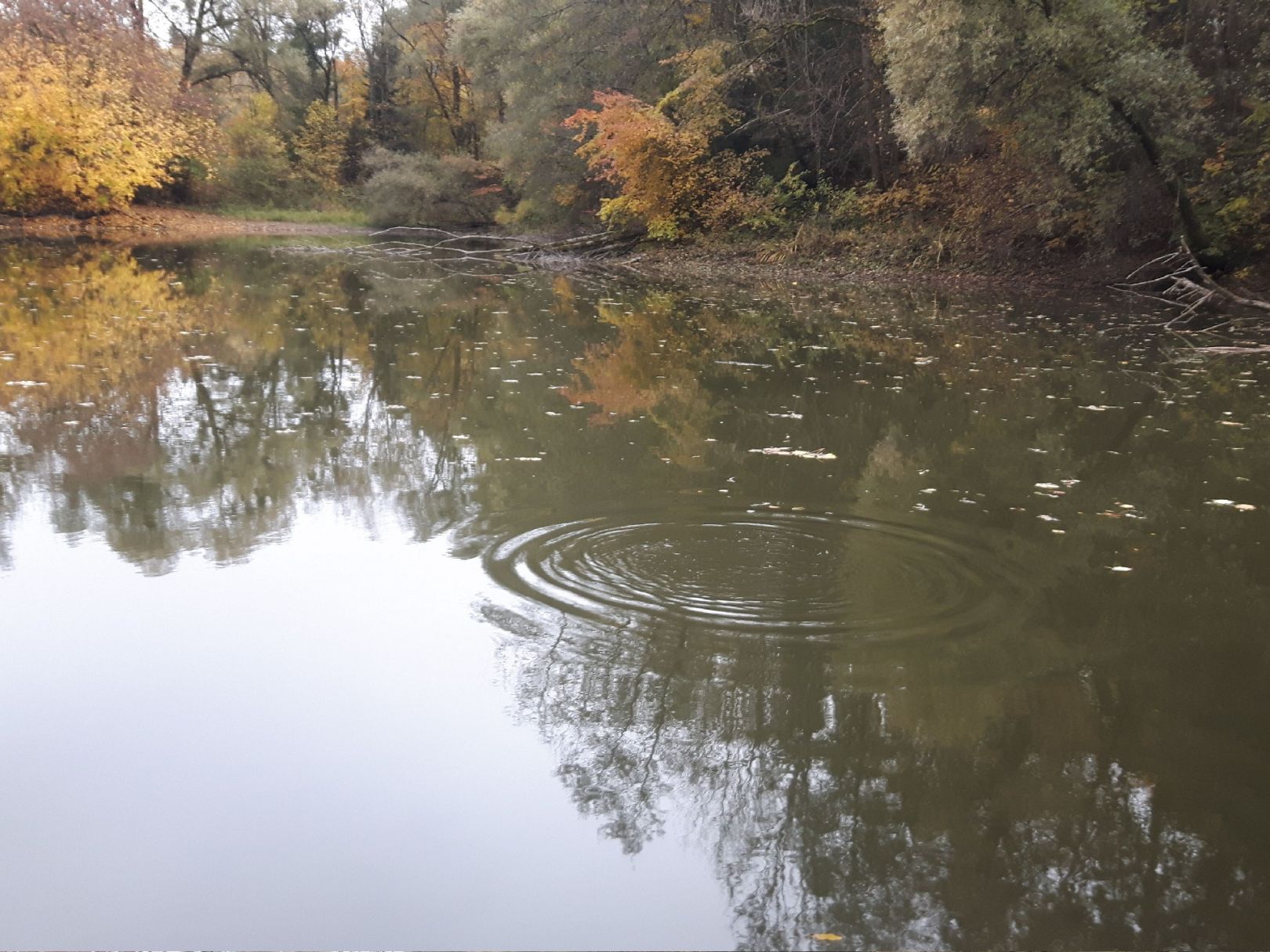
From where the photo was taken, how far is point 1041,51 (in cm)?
1719

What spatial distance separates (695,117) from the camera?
95.2 feet

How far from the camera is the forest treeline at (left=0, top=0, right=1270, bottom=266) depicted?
717 inches

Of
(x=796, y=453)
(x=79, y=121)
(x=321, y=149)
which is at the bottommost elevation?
(x=796, y=453)

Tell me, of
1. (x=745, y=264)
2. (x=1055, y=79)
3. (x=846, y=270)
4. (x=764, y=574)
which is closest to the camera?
(x=764, y=574)

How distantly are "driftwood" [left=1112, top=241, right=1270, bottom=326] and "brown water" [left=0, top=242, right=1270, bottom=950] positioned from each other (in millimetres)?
7581

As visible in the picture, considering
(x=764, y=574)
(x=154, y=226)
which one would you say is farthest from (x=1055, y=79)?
(x=154, y=226)

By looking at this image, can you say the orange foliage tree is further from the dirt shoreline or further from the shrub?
the shrub

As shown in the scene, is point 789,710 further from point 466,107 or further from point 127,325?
point 466,107

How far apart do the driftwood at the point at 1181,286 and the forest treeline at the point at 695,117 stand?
0.66 m

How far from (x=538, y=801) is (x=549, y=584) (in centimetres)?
190

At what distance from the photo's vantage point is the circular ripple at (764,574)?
5.16 meters

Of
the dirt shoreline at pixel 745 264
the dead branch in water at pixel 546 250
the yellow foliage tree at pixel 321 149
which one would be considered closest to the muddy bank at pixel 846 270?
the dirt shoreline at pixel 745 264

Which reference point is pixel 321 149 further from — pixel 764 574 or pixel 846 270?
pixel 764 574

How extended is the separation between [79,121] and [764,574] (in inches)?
1481
